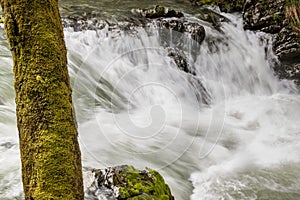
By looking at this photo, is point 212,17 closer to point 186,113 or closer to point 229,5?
point 229,5

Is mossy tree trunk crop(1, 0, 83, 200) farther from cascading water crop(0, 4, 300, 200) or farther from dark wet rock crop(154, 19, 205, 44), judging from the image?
dark wet rock crop(154, 19, 205, 44)

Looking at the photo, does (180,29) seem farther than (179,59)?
Yes

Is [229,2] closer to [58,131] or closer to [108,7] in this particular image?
[108,7]

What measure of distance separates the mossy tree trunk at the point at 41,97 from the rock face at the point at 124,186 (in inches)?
54.2

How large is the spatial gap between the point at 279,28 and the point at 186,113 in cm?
396

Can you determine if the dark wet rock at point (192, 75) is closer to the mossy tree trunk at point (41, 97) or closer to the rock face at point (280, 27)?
the rock face at point (280, 27)

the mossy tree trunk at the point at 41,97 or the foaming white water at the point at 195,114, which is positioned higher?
the mossy tree trunk at the point at 41,97

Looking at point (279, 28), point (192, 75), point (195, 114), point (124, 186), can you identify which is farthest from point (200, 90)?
point (124, 186)

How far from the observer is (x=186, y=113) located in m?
7.24

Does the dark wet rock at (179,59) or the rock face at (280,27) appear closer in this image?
the dark wet rock at (179,59)

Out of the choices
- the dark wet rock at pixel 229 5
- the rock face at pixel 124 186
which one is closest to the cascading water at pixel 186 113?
the dark wet rock at pixel 229 5

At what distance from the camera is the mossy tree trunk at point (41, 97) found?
4.93 ft

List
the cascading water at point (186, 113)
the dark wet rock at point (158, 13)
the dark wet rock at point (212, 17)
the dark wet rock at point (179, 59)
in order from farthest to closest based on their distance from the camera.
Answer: the dark wet rock at point (212, 17) → the dark wet rock at point (158, 13) → the dark wet rock at point (179, 59) → the cascading water at point (186, 113)

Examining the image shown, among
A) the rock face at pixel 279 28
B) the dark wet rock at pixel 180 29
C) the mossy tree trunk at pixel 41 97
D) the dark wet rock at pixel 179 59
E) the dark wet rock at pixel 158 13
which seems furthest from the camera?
the dark wet rock at pixel 158 13
